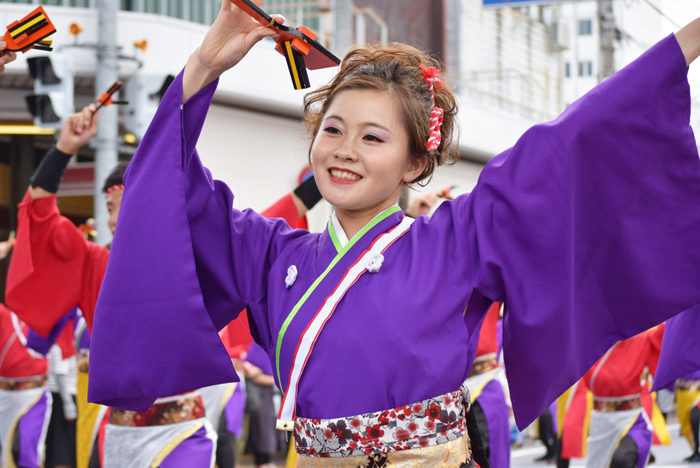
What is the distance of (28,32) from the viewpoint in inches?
74.2

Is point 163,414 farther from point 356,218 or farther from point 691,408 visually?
point 691,408

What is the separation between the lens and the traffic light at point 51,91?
18.9ft

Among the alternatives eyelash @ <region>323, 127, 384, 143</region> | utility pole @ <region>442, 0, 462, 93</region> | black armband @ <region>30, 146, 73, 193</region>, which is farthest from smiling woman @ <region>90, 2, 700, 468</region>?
utility pole @ <region>442, 0, 462, 93</region>

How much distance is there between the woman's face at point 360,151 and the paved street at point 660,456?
6.58 m

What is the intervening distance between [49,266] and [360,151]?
1.94m

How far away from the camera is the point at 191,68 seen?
5.71 feet

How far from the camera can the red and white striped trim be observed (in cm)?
168

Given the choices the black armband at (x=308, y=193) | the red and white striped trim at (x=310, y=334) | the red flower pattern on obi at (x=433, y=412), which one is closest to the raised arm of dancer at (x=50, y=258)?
the black armband at (x=308, y=193)

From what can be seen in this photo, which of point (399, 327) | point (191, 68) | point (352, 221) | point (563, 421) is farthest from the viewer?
point (563, 421)

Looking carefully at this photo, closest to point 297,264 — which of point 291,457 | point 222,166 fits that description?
point 291,457

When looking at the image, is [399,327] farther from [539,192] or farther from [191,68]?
[191,68]

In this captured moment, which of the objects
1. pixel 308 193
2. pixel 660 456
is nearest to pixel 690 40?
pixel 308 193

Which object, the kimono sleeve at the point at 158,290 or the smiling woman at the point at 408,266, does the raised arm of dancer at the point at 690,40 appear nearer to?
the smiling woman at the point at 408,266

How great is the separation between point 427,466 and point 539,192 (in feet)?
1.92
